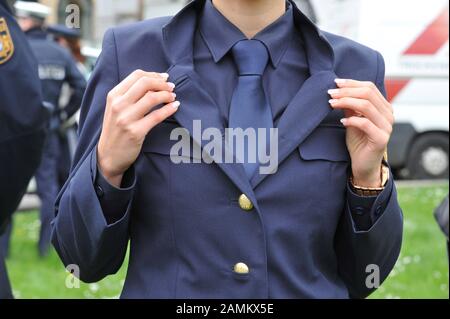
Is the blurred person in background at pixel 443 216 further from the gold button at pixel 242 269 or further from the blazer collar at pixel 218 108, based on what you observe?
the gold button at pixel 242 269

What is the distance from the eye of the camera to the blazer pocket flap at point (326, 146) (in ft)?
6.03

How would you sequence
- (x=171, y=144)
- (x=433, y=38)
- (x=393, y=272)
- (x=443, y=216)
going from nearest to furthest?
(x=171, y=144) → (x=443, y=216) → (x=393, y=272) → (x=433, y=38)

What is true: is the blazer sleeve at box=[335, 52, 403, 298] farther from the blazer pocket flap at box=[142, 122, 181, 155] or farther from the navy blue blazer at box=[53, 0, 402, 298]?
the blazer pocket flap at box=[142, 122, 181, 155]

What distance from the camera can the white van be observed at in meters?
11.8

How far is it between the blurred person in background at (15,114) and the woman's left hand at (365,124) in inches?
59.5

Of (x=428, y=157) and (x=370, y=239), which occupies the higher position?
(x=428, y=157)

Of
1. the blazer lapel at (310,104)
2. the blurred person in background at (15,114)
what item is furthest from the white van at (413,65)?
the blazer lapel at (310,104)

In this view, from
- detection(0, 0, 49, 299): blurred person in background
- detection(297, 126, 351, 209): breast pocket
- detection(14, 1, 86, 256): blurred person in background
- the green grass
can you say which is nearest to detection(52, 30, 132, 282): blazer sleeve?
detection(297, 126, 351, 209): breast pocket

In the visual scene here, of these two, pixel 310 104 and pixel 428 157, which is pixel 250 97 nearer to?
pixel 310 104

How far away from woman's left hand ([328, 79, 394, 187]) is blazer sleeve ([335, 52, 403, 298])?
0.05m

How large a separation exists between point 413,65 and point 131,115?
10792 mm

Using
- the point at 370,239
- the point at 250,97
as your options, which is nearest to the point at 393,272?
the point at 370,239

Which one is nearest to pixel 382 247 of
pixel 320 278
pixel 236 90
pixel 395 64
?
pixel 320 278

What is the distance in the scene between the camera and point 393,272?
653 cm
